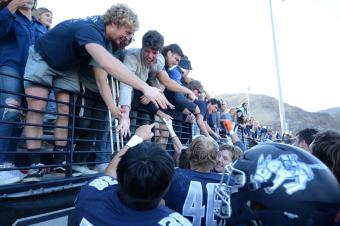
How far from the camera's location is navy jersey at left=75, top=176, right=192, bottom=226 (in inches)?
70.2

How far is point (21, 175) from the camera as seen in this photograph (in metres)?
3.20

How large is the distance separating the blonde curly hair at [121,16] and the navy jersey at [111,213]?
1.89 meters

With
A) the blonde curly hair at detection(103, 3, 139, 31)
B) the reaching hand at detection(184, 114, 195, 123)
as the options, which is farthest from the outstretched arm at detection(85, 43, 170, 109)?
the reaching hand at detection(184, 114, 195, 123)

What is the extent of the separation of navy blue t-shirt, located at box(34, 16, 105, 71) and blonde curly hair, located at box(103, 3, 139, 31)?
94 mm

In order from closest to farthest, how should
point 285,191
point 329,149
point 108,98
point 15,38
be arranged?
point 285,191
point 329,149
point 108,98
point 15,38

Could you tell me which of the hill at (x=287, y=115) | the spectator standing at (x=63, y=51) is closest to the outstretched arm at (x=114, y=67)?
the spectator standing at (x=63, y=51)

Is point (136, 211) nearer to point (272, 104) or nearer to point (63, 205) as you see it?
point (63, 205)

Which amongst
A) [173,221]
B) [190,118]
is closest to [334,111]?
[190,118]

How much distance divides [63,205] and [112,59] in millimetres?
1566

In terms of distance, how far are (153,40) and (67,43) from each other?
41.4 inches

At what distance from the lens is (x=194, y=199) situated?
2.78m

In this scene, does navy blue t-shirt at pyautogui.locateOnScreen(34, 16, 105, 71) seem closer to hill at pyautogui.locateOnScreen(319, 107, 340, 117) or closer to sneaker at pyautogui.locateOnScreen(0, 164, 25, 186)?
sneaker at pyautogui.locateOnScreen(0, 164, 25, 186)

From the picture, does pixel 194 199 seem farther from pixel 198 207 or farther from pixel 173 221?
pixel 173 221

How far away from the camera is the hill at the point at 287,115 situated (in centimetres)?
4914
